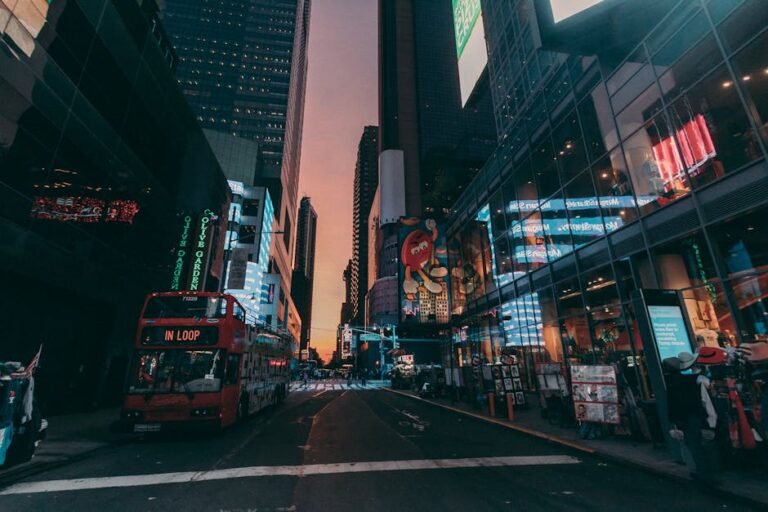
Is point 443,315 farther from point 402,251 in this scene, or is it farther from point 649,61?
point 649,61

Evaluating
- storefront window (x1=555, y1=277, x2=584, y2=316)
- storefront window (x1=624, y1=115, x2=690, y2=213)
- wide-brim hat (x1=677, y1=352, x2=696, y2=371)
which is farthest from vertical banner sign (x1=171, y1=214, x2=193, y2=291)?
storefront window (x1=624, y1=115, x2=690, y2=213)

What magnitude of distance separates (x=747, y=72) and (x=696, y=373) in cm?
918

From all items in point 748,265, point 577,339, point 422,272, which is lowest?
point 577,339

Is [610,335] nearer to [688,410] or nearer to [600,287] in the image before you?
[600,287]

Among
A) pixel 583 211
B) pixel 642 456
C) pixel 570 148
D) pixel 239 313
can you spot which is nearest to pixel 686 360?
pixel 642 456

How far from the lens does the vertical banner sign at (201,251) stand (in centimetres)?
2108

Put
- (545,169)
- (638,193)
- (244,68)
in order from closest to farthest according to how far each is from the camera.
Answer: (638,193) → (545,169) → (244,68)

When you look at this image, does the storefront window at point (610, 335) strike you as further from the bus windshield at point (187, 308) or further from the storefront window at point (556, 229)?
the bus windshield at point (187, 308)

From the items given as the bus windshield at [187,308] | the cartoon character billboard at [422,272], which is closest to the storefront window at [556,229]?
the bus windshield at [187,308]

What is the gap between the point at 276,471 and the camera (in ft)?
20.0

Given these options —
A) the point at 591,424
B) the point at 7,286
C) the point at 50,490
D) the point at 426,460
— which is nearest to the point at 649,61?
the point at 591,424

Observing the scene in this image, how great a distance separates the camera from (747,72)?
9234 millimetres

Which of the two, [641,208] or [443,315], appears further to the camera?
[443,315]

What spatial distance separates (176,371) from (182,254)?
14581 mm
